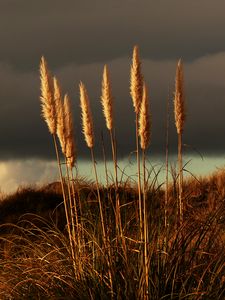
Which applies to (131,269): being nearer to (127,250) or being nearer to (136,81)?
(127,250)

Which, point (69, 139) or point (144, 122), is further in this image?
point (69, 139)

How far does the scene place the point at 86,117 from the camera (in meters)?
5.67

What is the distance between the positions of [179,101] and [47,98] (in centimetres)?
113

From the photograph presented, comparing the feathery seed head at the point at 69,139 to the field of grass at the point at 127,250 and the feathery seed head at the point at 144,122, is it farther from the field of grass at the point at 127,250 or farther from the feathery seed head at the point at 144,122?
the feathery seed head at the point at 144,122

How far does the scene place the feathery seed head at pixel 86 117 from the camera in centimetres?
567

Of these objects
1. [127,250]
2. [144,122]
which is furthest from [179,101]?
[127,250]

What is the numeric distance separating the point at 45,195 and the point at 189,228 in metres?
9.69

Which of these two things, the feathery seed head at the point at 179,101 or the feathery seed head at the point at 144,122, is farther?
the feathery seed head at the point at 179,101

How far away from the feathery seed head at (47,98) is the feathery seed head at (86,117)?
0.86 feet

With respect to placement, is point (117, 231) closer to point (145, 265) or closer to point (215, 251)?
point (145, 265)

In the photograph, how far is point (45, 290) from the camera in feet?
18.9

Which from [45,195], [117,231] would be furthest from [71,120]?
[45,195]

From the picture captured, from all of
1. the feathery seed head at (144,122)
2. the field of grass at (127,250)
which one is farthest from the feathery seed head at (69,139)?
the feathery seed head at (144,122)

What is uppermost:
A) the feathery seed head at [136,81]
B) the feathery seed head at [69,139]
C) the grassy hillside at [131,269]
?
the feathery seed head at [136,81]
